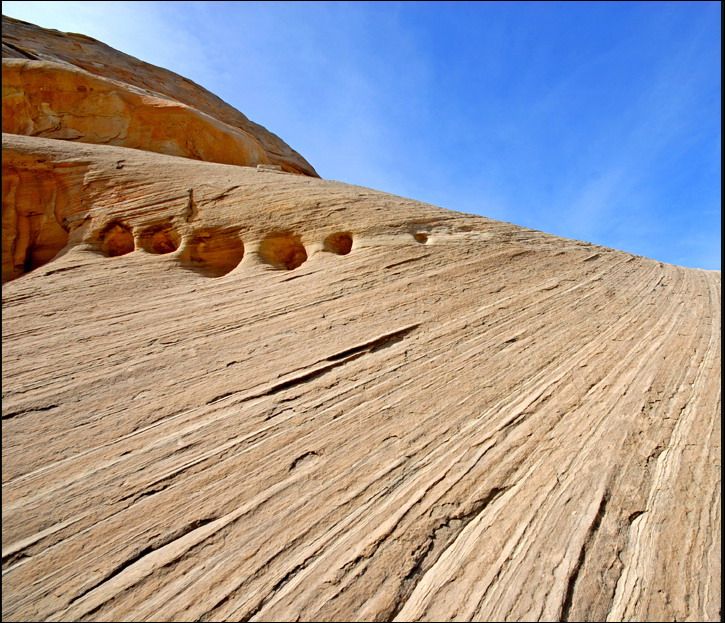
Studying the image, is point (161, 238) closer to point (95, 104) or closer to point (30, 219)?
point (30, 219)

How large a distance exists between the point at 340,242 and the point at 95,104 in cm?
977

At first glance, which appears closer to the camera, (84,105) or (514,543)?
(514,543)

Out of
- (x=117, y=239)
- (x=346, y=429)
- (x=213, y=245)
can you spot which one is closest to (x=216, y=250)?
(x=213, y=245)

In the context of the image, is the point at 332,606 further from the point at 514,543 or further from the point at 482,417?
the point at 482,417

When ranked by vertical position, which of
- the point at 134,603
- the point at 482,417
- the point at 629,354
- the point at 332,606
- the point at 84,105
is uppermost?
the point at 84,105

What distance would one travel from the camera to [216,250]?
475 cm

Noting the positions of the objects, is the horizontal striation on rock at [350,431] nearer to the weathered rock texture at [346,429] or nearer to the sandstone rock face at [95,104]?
the weathered rock texture at [346,429]

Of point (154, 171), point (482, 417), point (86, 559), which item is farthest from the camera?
point (154, 171)

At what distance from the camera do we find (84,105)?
9.81m

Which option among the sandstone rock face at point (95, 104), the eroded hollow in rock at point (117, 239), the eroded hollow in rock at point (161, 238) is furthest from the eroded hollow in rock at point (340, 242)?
the sandstone rock face at point (95, 104)

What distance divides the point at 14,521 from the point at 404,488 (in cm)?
214

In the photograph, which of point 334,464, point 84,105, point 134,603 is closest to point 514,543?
point 334,464

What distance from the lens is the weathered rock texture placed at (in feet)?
5.81

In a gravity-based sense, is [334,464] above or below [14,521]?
above
